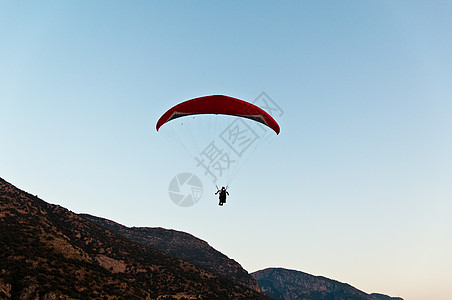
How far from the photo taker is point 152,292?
1773 inches

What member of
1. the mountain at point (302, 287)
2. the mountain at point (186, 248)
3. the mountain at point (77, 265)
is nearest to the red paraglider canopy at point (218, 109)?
the mountain at point (77, 265)

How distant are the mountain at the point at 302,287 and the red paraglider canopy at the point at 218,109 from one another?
162 meters

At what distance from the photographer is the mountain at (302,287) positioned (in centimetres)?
16325

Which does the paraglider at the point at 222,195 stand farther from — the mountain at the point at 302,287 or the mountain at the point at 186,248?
the mountain at the point at 302,287

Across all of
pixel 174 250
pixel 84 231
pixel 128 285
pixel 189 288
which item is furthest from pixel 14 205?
pixel 174 250

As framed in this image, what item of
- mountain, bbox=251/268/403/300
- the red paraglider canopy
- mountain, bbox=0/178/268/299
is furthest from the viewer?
mountain, bbox=251/268/403/300

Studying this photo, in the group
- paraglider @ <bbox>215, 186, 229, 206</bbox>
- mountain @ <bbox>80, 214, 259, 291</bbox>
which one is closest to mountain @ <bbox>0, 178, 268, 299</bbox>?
paraglider @ <bbox>215, 186, 229, 206</bbox>

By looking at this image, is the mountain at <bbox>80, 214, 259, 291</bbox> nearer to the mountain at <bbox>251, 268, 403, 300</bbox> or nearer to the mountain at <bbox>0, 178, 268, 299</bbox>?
the mountain at <bbox>0, 178, 268, 299</bbox>

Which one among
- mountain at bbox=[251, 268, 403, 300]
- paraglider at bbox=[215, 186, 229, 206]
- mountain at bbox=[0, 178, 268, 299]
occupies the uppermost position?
mountain at bbox=[251, 268, 403, 300]

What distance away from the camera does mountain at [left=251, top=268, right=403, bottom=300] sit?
536 ft

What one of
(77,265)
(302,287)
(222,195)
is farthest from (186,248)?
(302,287)

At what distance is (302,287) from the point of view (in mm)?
172750

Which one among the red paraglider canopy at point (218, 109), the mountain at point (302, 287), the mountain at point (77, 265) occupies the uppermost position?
the mountain at point (302, 287)

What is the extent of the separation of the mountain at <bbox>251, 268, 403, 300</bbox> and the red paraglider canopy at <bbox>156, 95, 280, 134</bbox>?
162 m
